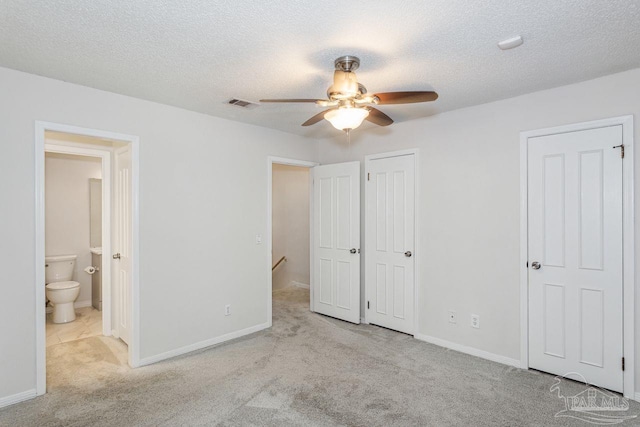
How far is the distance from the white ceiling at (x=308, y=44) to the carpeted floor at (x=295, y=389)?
8.00 ft

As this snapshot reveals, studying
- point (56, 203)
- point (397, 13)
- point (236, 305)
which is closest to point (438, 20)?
point (397, 13)

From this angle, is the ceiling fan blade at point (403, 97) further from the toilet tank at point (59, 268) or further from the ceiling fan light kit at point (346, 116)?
the toilet tank at point (59, 268)

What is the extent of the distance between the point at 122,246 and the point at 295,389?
2.35 m

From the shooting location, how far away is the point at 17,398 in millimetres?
2494

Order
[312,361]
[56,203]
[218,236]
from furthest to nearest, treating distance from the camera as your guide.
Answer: [56,203] → [218,236] → [312,361]

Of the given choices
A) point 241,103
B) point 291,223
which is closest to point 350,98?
point 241,103

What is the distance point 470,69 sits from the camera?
2508 millimetres

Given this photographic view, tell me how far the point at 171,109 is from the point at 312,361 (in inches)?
110

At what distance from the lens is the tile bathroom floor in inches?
148

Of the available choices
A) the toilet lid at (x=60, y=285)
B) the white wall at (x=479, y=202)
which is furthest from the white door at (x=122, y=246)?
the white wall at (x=479, y=202)

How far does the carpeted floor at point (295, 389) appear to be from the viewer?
232cm

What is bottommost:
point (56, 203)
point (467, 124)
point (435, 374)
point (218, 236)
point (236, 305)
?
point (435, 374)

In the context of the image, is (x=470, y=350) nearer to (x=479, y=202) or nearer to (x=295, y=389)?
(x=479, y=202)

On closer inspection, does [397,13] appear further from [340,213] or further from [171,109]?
[340,213]
